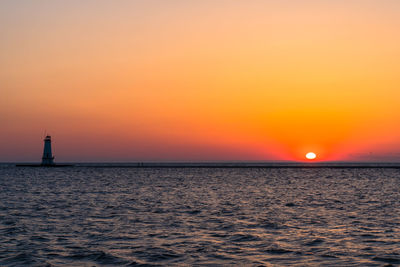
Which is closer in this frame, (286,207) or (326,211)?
(326,211)

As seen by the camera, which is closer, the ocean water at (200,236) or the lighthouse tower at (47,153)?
the ocean water at (200,236)

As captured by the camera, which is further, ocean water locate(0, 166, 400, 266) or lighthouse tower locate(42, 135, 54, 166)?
lighthouse tower locate(42, 135, 54, 166)

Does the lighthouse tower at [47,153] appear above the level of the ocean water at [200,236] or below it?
above

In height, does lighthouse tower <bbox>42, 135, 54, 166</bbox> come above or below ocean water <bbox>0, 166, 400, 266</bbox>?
above

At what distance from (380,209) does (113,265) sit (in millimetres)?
26310

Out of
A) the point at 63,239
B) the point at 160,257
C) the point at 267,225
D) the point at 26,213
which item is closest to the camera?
the point at 160,257

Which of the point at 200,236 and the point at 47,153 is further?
the point at 47,153

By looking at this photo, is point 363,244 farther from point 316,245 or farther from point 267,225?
point 267,225

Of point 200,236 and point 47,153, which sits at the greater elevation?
point 47,153

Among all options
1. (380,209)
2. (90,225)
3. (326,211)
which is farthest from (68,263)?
(380,209)

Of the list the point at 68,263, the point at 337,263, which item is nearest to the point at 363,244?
the point at 337,263

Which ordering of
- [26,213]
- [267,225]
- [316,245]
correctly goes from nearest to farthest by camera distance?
[316,245] < [267,225] < [26,213]

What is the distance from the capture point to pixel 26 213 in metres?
33.7

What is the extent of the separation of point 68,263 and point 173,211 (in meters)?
17.2
